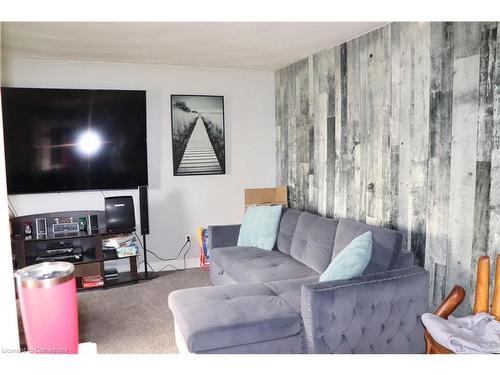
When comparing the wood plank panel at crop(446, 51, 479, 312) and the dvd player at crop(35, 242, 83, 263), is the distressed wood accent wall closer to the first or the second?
the wood plank panel at crop(446, 51, 479, 312)

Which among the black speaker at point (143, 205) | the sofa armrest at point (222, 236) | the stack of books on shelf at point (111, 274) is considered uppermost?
the black speaker at point (143, 205)

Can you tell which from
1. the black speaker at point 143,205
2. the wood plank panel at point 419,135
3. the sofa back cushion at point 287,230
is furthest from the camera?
the black speaker at point 143,205

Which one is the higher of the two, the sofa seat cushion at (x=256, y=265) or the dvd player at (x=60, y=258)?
the sofa seat cushion at (x=256, y=265)

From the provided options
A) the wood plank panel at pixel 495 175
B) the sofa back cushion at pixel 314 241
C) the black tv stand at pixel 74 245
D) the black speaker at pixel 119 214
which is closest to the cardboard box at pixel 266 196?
the sofa back cushion at pixel 314 241

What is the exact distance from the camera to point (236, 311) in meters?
2.37

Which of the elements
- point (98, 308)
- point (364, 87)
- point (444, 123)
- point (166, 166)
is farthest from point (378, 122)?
point (98, 308)

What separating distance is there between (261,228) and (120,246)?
156cm

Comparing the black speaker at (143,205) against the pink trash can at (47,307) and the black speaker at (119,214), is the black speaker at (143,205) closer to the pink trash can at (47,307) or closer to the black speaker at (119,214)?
the black speaker at (119,214)

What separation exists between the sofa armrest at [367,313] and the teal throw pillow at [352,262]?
6 cm

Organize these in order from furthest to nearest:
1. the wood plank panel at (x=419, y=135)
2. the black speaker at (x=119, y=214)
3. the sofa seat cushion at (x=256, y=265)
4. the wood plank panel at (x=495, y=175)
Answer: the black speaker at (x=119, y=214) → the sofa seat cushion at (x=256, y=265) → the wood plank panel at (x=419, y=135) → the wood plank panel at (x=495, y=175)

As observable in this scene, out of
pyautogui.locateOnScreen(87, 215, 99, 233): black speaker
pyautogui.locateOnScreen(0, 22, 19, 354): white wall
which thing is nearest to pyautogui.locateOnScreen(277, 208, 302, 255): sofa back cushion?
pyautogui.locateOnScreen(87, 215, 99, 233): black speaker

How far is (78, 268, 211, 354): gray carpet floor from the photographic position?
2931mm

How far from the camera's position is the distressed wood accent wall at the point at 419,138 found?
7.79ft

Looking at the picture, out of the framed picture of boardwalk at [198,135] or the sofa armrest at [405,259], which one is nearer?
the sofa armrest at [405,259]
